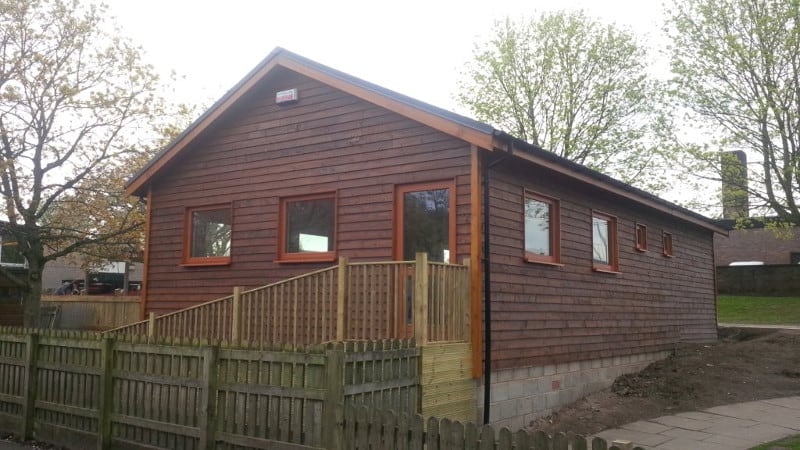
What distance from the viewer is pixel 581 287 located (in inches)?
500

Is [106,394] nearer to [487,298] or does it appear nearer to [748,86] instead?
[487,298]

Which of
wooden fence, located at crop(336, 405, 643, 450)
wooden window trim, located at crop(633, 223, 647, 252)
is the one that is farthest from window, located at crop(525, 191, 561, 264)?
wooden fence, located at crop(336, 405, 643, 450)

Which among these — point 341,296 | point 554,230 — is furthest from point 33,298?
point 554,230

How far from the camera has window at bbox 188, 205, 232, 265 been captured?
13.6 meters

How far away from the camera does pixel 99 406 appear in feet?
Result: 26.0

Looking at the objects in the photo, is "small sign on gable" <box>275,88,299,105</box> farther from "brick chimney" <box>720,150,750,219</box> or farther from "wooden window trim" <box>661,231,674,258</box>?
"brick chimney" <box>720,150,750,219</box>

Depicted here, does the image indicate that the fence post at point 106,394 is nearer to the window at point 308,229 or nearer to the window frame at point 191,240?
the window at point 308,229

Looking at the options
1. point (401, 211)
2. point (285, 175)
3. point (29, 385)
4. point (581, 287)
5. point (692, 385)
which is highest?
point (285, 175)

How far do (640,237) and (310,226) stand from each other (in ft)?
25.3

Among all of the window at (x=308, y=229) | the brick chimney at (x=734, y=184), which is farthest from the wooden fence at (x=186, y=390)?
the brick chimney at (x=734, y=184)

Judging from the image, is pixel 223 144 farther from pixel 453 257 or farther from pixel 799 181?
pixel 799 181

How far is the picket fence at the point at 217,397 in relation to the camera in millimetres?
5973

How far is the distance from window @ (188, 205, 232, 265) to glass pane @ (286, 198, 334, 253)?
165 cm

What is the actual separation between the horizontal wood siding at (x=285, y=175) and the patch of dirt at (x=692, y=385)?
375cm
